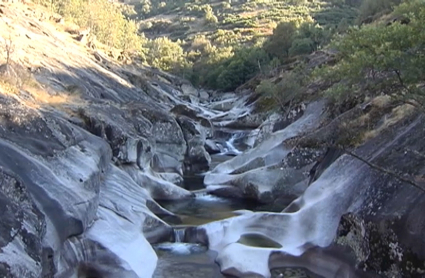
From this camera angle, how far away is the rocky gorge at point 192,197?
1605cm

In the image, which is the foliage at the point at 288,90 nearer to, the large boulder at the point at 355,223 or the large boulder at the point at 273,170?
the large boulder at the point at 273,170

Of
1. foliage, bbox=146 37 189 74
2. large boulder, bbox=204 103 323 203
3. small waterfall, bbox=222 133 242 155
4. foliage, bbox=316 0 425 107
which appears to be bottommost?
foliage, bbox=146 37 189 74

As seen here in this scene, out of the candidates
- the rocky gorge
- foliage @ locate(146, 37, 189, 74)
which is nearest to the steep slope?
the rocky gorge

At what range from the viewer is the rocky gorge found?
1605cm

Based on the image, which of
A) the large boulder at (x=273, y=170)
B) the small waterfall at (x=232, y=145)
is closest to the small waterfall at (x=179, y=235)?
the large boulder at (x=273, y=170)

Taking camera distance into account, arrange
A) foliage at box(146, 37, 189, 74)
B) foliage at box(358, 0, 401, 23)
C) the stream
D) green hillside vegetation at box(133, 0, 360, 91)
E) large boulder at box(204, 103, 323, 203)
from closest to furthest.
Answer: the stream < large boulder at box(204, 103, 323, 203) < foliage at box(358, 0, 401, 23) < green hillside vegetation at box(133, 0, 360, 91) < foliage at box(146, 37, 189, 74)

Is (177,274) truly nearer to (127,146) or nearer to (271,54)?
(127,146)

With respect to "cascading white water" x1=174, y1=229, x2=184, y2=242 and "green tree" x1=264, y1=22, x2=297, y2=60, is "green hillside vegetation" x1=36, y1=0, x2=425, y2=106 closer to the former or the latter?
"green tree" x1=264, y1=22, x2=297, y2=60

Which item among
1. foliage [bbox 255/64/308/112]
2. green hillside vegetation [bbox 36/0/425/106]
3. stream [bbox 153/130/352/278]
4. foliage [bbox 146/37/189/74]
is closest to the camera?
green hillside vegetation [bbox 36/0/425/106]

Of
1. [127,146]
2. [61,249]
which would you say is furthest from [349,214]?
[127,146]

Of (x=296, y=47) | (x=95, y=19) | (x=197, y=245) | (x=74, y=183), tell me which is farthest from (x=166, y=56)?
(x=74, y=183)

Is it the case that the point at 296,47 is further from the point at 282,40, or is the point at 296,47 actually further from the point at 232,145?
the point at 232,145

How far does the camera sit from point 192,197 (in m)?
32.1

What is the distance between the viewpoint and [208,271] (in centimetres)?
2027
